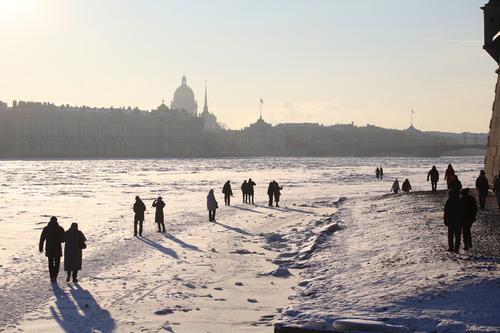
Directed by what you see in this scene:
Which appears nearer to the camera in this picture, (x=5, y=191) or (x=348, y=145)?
(x=5, y=191)

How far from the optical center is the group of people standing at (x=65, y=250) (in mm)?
Answer: 11062

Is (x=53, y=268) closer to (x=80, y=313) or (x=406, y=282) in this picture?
(x=80, y=313)

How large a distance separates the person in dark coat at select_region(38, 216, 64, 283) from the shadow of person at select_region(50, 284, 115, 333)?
29.1 inches

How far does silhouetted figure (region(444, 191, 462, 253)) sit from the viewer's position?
10477mm

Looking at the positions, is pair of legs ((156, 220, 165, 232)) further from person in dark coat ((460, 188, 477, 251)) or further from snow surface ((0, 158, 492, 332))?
person in dark coat ((460, 188, 477, 251))

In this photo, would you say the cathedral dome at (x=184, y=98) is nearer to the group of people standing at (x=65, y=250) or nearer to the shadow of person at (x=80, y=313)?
the group of people standing at (x=65, y=250)

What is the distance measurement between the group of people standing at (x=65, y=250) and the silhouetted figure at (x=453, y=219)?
5864 millimetres

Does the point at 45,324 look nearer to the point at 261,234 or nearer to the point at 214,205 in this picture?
the point at 261,234

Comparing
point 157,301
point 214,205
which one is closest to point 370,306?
point 157,301

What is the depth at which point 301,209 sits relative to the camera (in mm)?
23938

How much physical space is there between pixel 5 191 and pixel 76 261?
79.3ft

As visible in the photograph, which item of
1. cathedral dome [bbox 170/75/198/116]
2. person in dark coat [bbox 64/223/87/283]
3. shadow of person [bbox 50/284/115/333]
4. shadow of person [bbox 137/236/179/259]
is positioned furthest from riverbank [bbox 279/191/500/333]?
cathedral dome [bbox 170/75/198/116]

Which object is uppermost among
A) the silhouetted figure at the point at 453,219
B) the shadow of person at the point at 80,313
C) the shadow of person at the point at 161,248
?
the silhouetted figure at the point at 453,219

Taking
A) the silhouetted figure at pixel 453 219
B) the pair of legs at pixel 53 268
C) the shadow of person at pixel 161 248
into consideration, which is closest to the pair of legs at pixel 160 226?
the shadow of person at pixel 161 248
